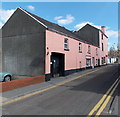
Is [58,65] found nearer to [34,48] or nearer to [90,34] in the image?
[34,48]

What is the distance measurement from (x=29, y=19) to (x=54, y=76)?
729 cm

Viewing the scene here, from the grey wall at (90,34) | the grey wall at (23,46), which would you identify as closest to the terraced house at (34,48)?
the grey wall at (23,46)

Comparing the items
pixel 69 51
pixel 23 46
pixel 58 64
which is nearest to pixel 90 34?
pixel 69 51

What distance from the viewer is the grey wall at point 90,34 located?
32.3 meters

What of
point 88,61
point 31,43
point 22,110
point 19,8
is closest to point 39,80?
point 31,43

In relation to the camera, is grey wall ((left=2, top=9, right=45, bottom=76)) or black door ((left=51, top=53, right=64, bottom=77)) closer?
grey wall ((left=2, top=9, right=45, bottom=76))

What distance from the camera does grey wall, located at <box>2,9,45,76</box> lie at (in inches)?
529

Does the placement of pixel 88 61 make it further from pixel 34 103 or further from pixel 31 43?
pixel 34 103

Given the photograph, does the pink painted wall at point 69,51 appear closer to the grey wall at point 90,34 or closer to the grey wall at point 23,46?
the grey wall at point 23,46

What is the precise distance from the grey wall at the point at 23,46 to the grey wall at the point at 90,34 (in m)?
20.6

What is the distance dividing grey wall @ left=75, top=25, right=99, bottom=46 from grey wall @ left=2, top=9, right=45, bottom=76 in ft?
67.5

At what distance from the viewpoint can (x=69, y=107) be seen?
19.7 ft

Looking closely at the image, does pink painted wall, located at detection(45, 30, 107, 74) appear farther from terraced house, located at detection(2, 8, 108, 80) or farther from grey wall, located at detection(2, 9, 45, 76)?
grey wall, located at detection(2, 9, 45, 76)

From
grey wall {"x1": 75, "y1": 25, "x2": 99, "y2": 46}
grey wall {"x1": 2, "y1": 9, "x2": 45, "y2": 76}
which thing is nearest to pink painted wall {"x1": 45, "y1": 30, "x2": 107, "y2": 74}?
grey wall {"x1": 2, "y1": 9, "x2": 45, "y2": 76}
